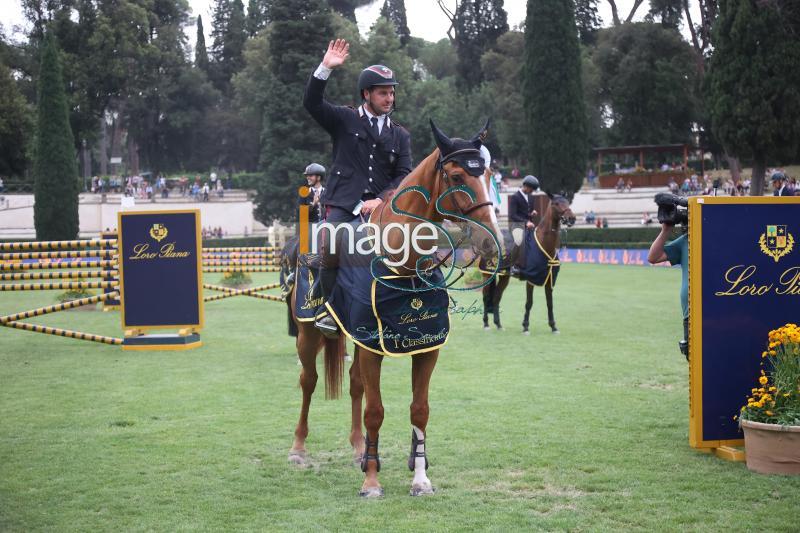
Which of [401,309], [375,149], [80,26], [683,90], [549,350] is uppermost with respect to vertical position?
[80,26]

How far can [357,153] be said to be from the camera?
6.66m

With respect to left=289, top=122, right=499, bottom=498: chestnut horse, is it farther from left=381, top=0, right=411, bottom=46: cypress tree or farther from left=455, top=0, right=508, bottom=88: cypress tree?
left=381, top=0, right=411, bottom=46: cypress tree

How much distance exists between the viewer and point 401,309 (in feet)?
19.8

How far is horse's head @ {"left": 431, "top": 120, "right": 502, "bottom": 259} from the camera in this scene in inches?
210

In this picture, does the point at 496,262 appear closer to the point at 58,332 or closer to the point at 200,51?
the point at 58,332

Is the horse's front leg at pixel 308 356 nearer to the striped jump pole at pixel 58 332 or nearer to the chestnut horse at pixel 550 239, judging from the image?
the striped jump pole at pixel 58 332

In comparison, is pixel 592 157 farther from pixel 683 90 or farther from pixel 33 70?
pixel 33 70

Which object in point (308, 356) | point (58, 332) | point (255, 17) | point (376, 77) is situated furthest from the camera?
point (255, 17)

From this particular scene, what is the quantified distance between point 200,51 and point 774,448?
8272 cm

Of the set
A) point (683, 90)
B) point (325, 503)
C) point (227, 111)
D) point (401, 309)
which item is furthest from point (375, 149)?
point (227, 111)

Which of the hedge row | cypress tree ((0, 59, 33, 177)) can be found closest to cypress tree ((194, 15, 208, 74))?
cypress tree ((0, 59, 33, 177))

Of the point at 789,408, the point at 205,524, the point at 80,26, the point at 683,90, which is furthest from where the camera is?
the point at 80,26

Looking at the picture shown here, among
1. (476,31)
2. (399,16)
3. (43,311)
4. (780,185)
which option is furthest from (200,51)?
(43,311)

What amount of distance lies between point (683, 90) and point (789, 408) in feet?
185
